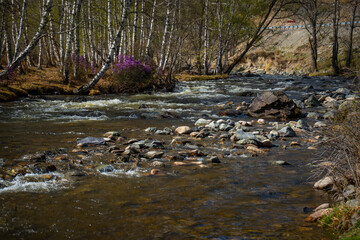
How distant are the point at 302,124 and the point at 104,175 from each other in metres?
6.32

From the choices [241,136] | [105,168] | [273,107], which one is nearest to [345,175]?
[105,168]

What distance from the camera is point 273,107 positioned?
11.4 meters

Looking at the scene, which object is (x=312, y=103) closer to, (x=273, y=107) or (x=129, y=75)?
(x=273, y=107)

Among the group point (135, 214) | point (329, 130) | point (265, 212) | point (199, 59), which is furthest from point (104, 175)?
point (199, 59)

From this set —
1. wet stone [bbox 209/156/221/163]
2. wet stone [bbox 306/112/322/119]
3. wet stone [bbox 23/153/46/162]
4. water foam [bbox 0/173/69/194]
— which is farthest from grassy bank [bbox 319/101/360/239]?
wet stone [bbox 306/112/322/119]

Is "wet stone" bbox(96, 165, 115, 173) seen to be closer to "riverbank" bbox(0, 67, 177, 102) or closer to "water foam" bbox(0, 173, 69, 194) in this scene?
"water foam" bbox(0, 173, 69, 194)

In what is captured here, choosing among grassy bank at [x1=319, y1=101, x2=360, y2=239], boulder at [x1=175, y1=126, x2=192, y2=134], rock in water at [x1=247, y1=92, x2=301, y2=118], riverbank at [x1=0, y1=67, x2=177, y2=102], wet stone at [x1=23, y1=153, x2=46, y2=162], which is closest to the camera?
grassy bank at [x1=319, y1=101, x2=360, y2=239]

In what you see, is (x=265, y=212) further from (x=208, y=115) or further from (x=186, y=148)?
(x=208, y=115)

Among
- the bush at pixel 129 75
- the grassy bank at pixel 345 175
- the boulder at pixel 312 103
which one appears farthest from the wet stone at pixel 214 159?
the bush at pixel 129 75

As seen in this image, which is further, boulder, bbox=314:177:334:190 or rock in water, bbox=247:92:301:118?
rock in water, bbox=247:92:301:118

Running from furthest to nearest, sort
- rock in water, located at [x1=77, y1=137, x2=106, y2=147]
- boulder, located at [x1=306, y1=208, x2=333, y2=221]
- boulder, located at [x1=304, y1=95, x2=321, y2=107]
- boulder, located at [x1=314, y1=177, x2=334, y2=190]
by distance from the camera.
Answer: boulder, located at [x1=304, y1=95, x2=321, y2=107] → rock in water, located at [x1=77, y1=137, x2=106, y2=147] → boulder, located at [x1=314, y1=177, x2=334, y2=190] → boulder, located at [x1=306, y1=208, x2=333, y2=221]

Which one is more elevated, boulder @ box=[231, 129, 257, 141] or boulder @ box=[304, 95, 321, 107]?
boulder @ box=[304, 95, 321, 107]

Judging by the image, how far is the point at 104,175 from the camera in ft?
16.3

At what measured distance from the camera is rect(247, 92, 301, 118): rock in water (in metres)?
11.1
